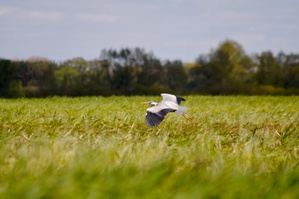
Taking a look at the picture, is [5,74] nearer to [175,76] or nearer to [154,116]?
[175,76]

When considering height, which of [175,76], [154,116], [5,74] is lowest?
[154,116]

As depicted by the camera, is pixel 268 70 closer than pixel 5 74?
No

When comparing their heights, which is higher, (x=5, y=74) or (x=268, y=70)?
(x=5, y=74)

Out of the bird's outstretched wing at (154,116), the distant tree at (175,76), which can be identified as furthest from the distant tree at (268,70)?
the bird's outstretched wing at (154,116)

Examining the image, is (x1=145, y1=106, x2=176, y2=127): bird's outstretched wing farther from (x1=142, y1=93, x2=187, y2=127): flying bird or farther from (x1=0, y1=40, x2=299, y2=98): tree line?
(x1=0, y1=40, x2=299, y2=98): tree line

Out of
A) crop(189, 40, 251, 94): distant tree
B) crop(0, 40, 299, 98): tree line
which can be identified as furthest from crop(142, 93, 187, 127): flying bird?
crop(189, 40, 251, 94): distant tree

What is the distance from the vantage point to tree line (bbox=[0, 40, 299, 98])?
2989cm

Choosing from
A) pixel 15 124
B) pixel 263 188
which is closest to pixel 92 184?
pixel 263 188

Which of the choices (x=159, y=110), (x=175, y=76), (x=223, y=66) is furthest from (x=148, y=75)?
(x=159, y=110)

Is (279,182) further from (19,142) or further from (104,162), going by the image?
(19,142)

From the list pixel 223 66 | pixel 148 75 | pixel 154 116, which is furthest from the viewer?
pixel 223 66

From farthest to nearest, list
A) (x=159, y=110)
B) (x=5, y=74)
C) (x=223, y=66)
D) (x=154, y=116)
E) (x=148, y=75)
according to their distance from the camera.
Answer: (x=223, y=66), (x=148, y=75), (x=5, y=74), (x=159, y=110), (x=154, y=116)

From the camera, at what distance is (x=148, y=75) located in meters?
37.0

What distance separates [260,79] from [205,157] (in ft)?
119
